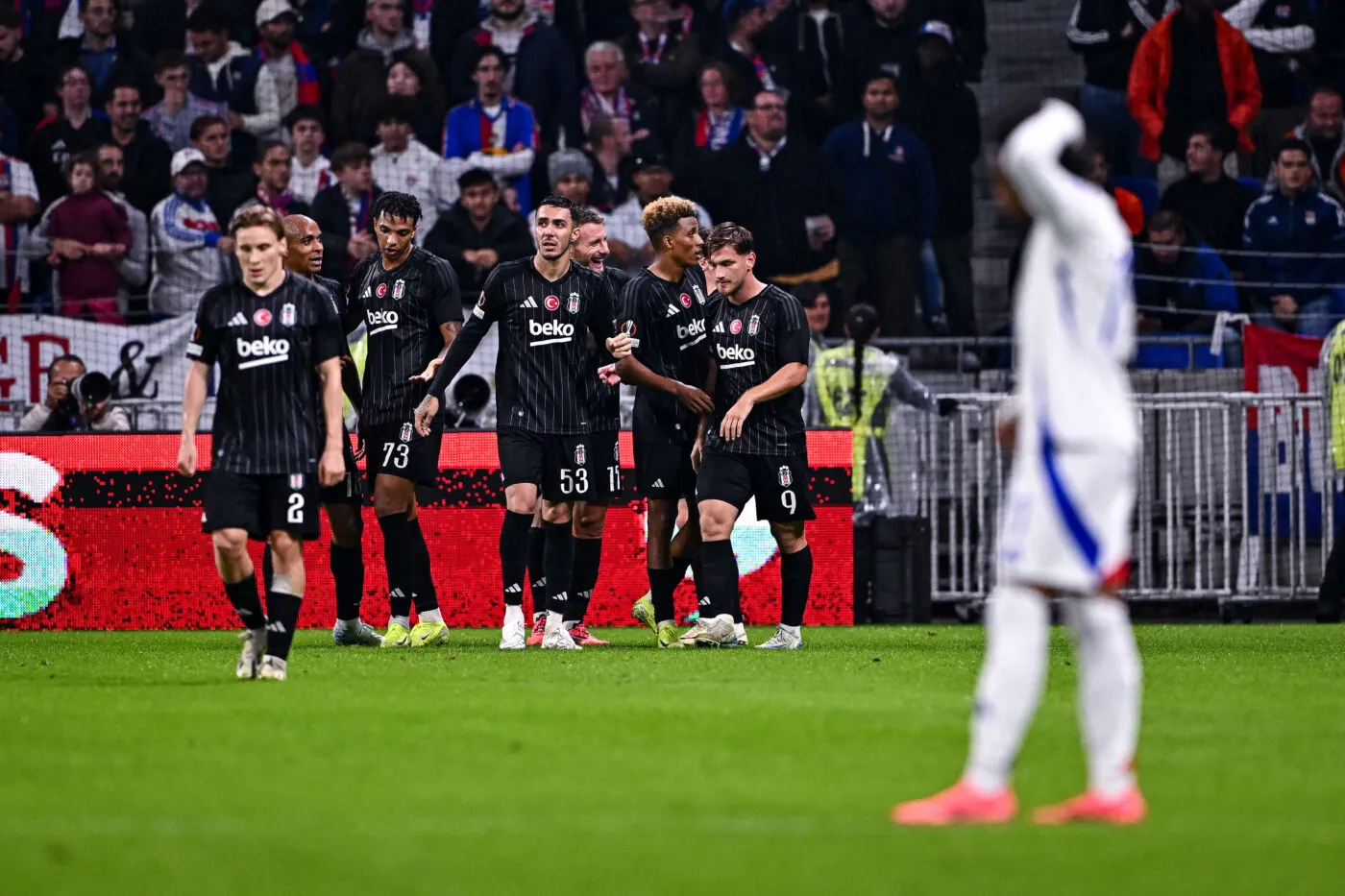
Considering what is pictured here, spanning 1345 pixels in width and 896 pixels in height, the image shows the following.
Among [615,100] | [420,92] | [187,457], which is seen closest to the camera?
[187,457]

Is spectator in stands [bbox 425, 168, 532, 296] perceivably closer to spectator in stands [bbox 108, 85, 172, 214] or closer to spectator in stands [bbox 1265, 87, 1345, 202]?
spectator in stands [bbox 108, 85, 172, 214]

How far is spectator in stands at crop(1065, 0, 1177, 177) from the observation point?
19.5 m

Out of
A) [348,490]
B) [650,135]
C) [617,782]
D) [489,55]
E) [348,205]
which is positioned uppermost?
[489,55]

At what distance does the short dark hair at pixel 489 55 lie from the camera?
1919 cm

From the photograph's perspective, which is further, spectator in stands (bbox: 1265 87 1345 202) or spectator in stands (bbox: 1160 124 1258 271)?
spectator in stands (bbox: 1265 87 1345 202)

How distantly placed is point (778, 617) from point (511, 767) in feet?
29.4

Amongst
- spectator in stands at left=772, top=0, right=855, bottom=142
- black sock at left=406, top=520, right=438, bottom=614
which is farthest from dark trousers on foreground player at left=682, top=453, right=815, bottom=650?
spectator in stands at left=772, top=0, right=855, bottom=142

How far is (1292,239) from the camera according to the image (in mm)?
18531

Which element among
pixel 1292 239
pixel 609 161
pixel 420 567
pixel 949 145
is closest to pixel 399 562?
pixel 420 567

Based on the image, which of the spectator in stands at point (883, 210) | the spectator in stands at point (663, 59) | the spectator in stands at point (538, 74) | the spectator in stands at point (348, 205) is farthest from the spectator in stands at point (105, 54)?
the spectator in stands at point (883, 210)

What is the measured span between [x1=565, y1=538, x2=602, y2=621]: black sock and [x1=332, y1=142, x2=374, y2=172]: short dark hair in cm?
775

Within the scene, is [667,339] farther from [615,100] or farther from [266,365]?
[615,100]

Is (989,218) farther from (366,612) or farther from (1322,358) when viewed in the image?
(366,612)

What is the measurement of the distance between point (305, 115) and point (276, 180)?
75 centimetres
